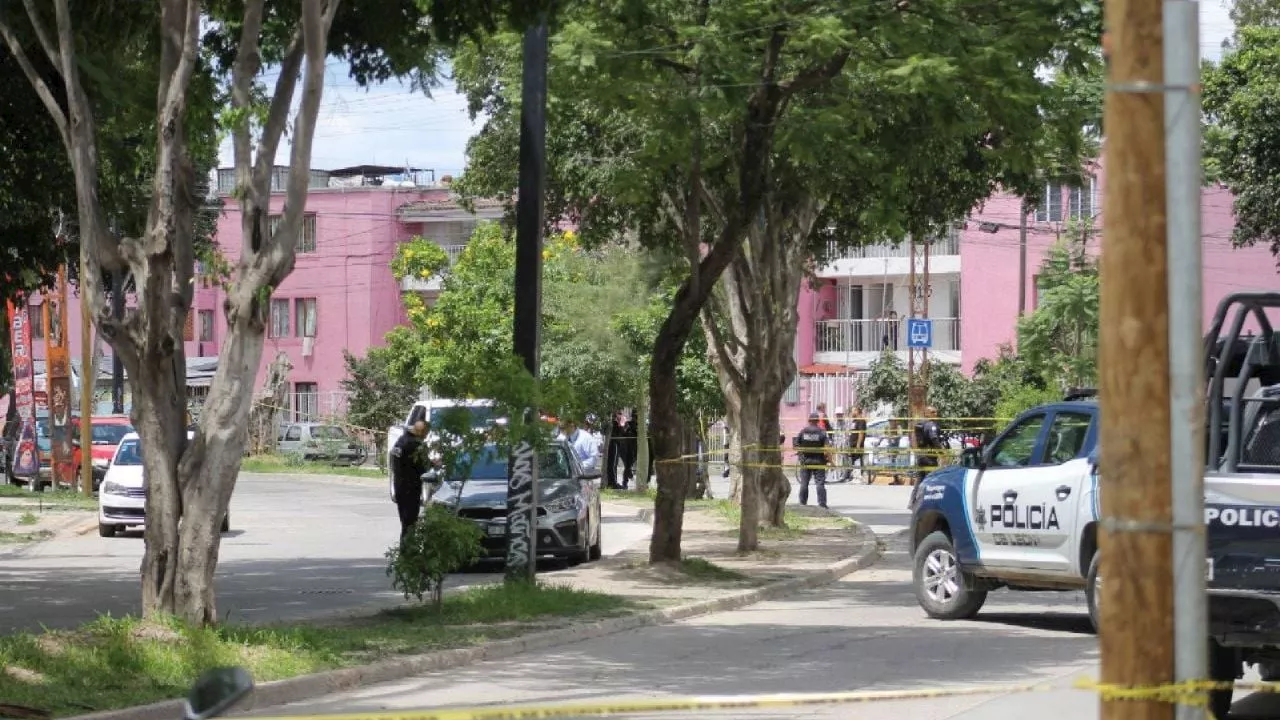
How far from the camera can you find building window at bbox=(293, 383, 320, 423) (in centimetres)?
6806

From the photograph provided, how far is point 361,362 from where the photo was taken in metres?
59.1

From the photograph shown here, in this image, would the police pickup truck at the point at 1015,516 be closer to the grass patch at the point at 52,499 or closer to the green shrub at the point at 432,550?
the green shrub at the point at 432,550

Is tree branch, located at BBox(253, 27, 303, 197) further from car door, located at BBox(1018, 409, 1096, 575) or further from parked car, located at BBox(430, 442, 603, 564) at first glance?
parked car, located at BBox(430, 442, 603, 564)

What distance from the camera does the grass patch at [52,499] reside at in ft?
115

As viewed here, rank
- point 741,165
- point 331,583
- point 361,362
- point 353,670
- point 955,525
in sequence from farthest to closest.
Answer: point 361,362 < point 331,583 < point 741,165 < point 955,525 < point 353,670

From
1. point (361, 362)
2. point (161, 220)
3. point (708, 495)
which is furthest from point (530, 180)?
point (361, 362)

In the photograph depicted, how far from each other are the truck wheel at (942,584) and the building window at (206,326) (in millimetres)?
59363

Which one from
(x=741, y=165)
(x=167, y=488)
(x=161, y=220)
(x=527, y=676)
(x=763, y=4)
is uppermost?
(x=763, y=4)

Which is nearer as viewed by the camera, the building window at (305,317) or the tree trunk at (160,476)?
the tree trunk at (160,476)

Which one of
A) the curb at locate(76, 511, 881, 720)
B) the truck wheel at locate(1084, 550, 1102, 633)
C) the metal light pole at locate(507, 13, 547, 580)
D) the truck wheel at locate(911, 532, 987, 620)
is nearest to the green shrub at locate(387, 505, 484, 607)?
the curb at locate(76, 511, 881, 720)

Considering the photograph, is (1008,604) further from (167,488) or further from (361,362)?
(361,362)

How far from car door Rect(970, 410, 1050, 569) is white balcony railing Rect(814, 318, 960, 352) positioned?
42.7 meters

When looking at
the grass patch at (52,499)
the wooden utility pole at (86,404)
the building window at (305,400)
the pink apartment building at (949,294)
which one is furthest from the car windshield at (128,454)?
the building window at (305,400)

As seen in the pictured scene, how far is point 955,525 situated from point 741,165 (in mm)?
5104
